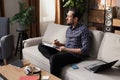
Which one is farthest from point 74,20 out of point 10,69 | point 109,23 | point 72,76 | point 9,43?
point 109,23

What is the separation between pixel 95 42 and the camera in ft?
8.41

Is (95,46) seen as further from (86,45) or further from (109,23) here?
(109,23)

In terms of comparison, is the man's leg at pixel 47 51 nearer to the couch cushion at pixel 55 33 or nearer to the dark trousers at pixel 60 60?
the dark trousers at pixel 60 60

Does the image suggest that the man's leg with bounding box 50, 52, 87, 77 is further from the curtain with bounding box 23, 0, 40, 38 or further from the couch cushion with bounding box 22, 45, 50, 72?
the curtain with bounding box 23, 0, 40, 38

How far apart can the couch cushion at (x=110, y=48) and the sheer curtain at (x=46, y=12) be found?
223cm

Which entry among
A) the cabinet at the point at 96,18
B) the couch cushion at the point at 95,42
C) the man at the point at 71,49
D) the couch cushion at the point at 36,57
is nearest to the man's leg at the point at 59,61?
the man at the point at 71,49

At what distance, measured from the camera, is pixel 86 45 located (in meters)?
2.47

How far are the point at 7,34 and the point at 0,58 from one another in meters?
0.44

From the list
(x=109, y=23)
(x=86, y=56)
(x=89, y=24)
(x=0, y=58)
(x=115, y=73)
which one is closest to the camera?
(x=115, y=73)

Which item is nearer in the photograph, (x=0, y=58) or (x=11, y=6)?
(x=0, y=58)

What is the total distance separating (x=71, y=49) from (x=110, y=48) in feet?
1.61

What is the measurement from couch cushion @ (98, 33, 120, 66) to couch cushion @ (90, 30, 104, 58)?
0.20ft

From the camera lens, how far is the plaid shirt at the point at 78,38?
249cm

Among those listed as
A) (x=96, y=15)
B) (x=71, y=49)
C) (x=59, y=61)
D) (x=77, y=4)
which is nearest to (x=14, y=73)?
(x=59, y=61)
